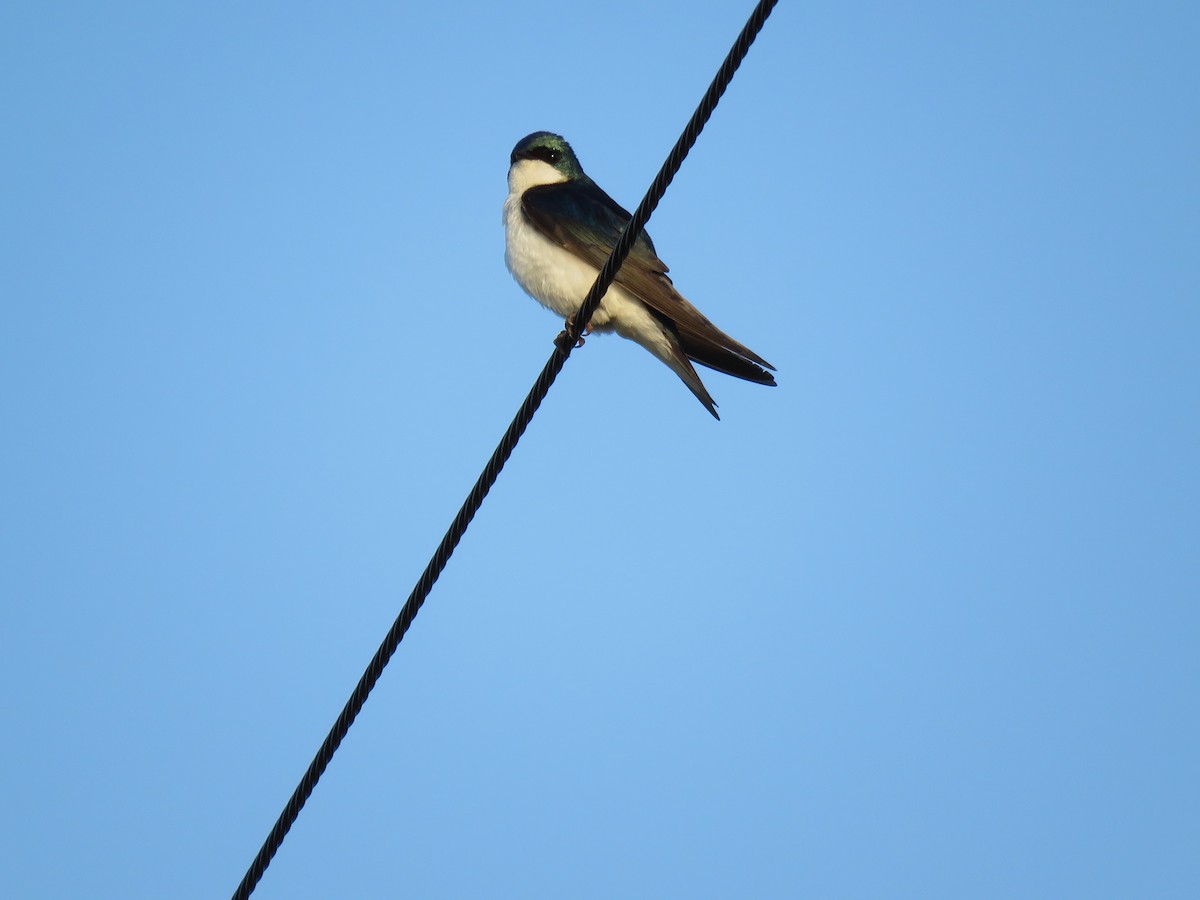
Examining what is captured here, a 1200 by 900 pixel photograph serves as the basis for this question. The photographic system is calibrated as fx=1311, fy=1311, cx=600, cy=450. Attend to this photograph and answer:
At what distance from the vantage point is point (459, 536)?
10.0 ft

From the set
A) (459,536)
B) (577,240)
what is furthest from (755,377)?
(459,536)

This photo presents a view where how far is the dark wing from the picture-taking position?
489 cm

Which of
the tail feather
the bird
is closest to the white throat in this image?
the bird

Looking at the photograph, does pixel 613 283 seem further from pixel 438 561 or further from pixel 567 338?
pixel 438 561

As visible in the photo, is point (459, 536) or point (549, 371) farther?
point (549, 371)

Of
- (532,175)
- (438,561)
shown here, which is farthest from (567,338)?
(532,175)

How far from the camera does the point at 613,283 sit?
536 cm

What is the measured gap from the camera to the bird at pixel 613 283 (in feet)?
16.4

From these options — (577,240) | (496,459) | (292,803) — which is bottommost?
(292,803)

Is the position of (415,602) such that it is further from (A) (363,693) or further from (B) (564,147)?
(B) (564,147)

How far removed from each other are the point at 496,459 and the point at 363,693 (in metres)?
0.63

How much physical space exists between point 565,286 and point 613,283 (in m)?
0.31

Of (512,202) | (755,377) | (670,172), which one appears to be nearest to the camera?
(670,172)

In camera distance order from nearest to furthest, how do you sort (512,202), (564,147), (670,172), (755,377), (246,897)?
(670,172) → (246,897) → (755,377) → (512,202) → (564,147)
